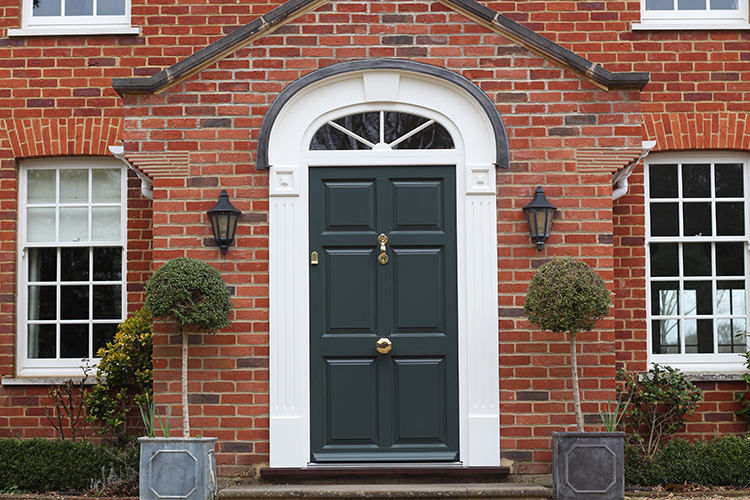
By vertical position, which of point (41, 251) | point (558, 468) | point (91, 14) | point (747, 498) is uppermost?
point (91, 14)

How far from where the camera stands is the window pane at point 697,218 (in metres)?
7.14

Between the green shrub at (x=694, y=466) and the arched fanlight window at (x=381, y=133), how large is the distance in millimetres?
3103

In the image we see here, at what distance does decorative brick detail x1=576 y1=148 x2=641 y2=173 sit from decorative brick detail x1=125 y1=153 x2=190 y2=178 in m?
3.13

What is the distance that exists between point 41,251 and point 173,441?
3178 millimetres

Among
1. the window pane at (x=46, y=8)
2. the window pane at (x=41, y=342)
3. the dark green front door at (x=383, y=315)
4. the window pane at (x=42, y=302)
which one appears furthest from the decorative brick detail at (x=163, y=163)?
the window pane at (x=46, y=8)

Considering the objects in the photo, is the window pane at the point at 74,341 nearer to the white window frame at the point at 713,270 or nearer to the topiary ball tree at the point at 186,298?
the topiary ball tree at the point at 186,298

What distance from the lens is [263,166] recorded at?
5.74m

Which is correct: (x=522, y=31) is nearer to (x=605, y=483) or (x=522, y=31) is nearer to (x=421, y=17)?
(x=421, y=17)

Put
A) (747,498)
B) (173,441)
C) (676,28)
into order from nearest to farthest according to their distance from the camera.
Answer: (173,441)
(747,498)
(676,28)

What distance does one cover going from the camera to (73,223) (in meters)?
7.24

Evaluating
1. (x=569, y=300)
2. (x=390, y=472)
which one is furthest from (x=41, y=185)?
(x=569, y=300)

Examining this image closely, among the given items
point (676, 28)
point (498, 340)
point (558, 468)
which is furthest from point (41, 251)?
point (676, 28)

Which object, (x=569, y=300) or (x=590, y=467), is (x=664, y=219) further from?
(x=590, y=467)

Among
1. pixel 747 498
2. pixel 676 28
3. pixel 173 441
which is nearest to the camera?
pixel 173 441
